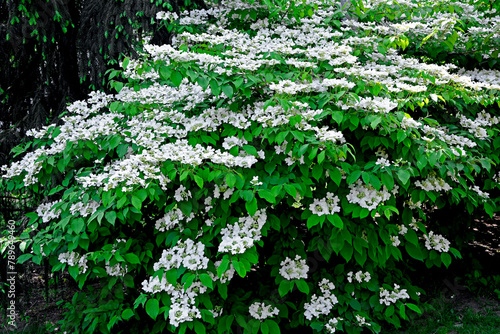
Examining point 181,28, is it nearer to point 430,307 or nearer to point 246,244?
point 246,244

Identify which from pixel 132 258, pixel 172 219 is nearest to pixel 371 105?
pixel 172 219

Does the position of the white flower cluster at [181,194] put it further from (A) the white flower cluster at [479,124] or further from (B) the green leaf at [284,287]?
(A) the white flower cluster at [479,124]

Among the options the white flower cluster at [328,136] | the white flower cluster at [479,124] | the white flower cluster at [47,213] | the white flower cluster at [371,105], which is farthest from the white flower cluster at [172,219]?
the white flower cluster at [479,124]

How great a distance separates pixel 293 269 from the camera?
231 cm

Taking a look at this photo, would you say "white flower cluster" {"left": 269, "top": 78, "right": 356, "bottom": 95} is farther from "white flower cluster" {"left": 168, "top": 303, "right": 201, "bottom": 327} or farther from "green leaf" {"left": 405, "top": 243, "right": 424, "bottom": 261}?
"white flower cluster" {"left": 168, "top": 303, "right": 201, "bottom": 327}

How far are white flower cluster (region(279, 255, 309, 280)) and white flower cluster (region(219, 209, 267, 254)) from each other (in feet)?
1.14

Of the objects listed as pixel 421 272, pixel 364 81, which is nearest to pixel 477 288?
pixel 421 272

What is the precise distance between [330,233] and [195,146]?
896 mm

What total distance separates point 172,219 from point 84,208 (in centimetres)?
49

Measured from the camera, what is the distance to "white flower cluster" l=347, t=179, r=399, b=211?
2070 millimetres

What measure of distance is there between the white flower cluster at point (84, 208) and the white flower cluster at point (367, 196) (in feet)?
4.65

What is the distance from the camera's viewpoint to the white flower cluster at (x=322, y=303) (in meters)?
2.44

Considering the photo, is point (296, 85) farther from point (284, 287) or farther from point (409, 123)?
point (284, 287)

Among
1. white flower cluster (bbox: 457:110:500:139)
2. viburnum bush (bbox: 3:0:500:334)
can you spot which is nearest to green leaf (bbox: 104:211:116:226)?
viburnum bush (bbox: 3:0:500:334)
